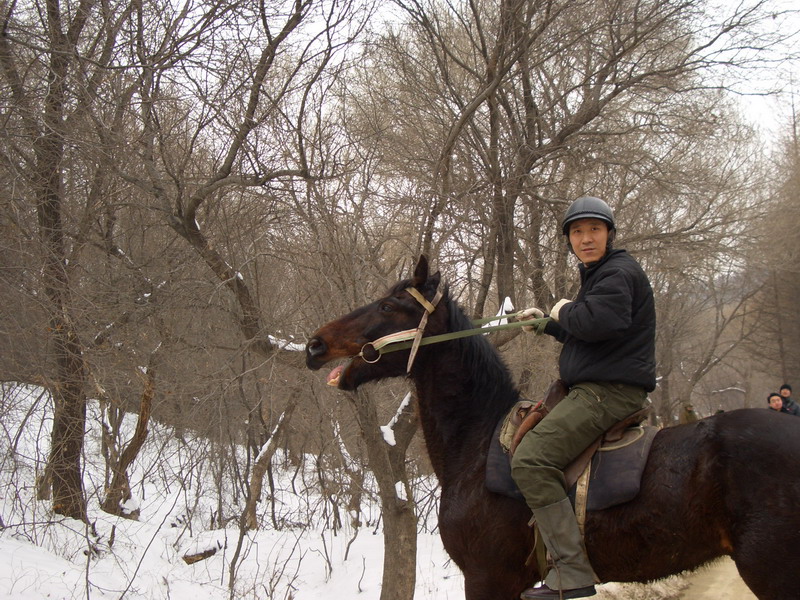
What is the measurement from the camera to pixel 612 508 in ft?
9.48

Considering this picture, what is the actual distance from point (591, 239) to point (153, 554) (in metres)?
10.7

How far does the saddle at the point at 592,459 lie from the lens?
2861 mm

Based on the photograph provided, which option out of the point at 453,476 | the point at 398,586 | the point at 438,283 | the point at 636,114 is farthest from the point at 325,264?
the point at 636,114

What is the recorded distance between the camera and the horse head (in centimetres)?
364

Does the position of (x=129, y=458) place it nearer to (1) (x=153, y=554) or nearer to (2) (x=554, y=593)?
(1) (x=153, y=554)

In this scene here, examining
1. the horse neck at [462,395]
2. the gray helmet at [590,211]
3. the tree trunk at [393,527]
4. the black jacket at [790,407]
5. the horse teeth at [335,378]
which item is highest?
the gray helmet at [590,211]

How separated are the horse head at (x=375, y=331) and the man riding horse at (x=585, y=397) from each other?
896 mm

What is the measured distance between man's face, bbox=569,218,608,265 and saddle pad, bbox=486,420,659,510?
1.01 meters

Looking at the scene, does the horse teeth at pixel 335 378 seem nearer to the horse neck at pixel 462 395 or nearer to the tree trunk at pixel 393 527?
the horse neck at pixel 462 395

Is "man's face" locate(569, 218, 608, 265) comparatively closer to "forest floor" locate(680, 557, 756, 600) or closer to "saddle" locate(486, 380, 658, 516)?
"saddle" locate(486, 380, 658, 516)

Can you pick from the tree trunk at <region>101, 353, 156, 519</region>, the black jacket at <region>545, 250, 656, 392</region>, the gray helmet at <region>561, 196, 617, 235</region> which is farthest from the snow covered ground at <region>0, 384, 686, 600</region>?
the gray helmet at <region>561, 196, 617, 235</region>

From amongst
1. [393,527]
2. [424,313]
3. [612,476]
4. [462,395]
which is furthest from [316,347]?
[393,527]

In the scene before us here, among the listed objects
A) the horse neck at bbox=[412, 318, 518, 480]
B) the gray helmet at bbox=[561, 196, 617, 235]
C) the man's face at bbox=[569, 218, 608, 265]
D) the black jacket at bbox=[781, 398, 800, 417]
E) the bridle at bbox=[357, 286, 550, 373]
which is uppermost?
the gray helmet at bbox=[561, 196, 617, 235]

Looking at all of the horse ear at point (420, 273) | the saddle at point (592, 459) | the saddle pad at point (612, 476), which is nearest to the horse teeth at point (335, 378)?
the horse ear at point (420, 273)
